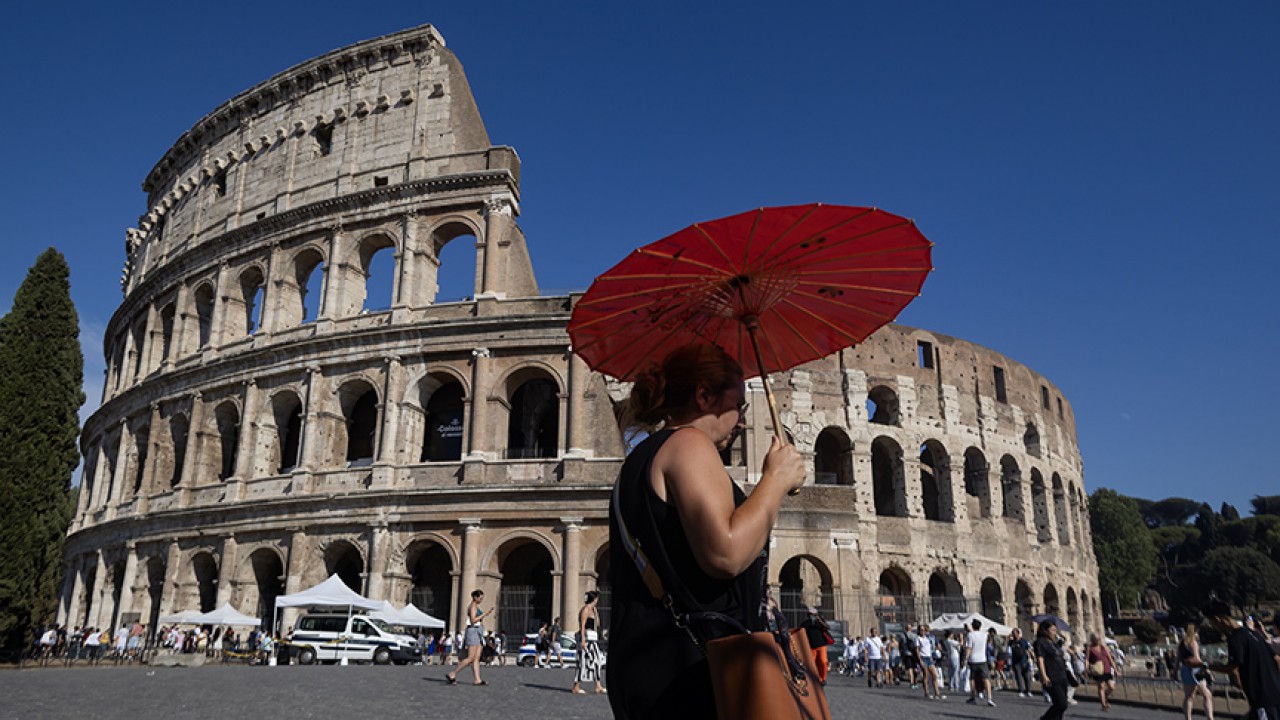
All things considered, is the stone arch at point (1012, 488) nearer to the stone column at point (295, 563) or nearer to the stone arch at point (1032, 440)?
the stone arch at point (1032, 440)

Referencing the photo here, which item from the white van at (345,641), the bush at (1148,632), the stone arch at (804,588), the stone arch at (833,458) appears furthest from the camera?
the bush at (1148,632)

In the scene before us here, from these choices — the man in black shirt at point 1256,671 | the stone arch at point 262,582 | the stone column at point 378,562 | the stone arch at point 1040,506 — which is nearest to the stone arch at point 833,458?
the stone arch at point 1040,506

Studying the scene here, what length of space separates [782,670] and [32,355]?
77.4 feet

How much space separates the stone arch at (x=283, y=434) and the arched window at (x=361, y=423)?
1.29 metres

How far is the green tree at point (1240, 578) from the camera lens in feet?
196

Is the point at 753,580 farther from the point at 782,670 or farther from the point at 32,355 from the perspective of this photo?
the point at 32,355

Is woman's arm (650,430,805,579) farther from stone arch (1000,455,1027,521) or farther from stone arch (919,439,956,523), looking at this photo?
stone arch (1000,455,1027,521)

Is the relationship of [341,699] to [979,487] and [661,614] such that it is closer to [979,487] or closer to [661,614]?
[661,614]

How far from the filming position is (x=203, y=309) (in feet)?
90.7

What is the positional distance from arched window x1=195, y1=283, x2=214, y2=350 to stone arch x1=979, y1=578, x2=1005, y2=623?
25.8 meters

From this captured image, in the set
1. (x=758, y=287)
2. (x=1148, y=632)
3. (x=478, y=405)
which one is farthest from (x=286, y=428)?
(x=1148, y=632)

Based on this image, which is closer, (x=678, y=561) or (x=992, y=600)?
(x=678, y=561)

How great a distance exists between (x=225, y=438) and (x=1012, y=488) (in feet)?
82.9

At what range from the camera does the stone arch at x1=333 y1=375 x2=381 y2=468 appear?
881 inches
